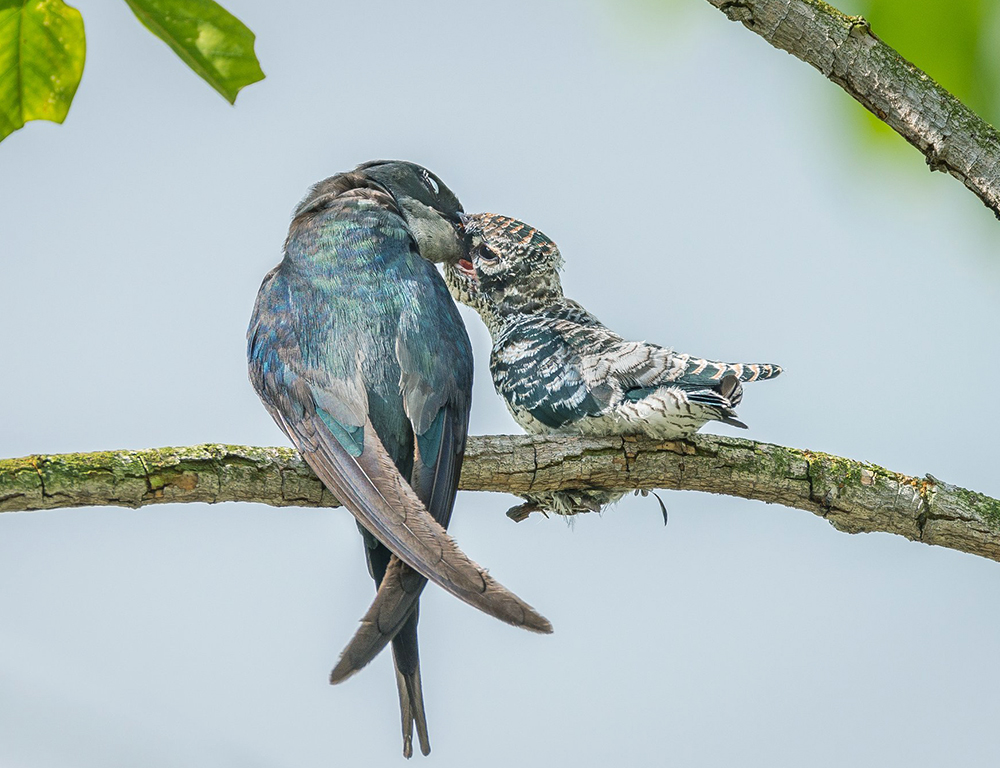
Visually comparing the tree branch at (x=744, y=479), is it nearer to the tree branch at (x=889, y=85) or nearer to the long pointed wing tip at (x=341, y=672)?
the long pointed wing tip at (x=341, y=672)

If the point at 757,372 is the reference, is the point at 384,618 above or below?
below

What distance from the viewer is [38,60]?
70.0 inches

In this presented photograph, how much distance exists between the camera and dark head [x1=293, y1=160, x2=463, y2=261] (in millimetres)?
4246

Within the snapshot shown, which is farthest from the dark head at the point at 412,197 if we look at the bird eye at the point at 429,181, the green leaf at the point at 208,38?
the green leaf at the point at 208,38

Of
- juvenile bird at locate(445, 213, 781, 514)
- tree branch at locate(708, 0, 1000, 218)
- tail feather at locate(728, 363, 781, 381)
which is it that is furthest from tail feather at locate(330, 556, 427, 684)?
tree branch at locate(708, 0, 1000, 218)

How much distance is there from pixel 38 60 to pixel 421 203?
8.88 ft

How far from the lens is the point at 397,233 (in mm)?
3957

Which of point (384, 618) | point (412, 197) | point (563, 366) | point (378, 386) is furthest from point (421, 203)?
point (384, 618)

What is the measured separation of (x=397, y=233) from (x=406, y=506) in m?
1.29

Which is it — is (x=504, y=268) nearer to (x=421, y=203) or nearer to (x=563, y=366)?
(x=421, y=203)

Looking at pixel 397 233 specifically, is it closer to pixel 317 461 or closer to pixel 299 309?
pixel 299 309

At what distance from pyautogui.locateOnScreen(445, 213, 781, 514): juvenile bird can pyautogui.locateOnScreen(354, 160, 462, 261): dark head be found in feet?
0.32

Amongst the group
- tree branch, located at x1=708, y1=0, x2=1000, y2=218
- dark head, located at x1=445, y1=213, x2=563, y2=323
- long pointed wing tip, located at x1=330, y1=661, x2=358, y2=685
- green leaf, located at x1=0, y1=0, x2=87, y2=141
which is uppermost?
dark head, located at x1=445, y1=213, x2=563, y2=323

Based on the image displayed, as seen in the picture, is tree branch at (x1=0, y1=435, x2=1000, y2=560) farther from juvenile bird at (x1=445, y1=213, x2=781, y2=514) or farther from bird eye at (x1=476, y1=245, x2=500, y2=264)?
bird eye at (x1=476, y1=245, x2=500, y2=264)
